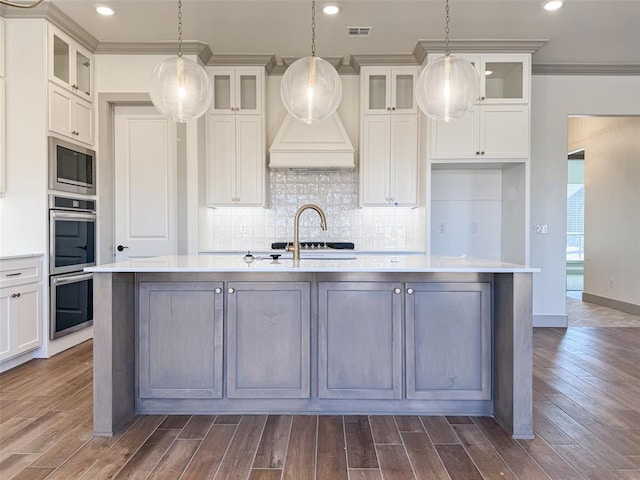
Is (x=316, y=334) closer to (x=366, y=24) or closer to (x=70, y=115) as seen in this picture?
(x=366, y=24)

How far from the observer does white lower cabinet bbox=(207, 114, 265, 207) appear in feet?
15.2

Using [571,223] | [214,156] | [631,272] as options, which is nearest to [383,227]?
[214,156]

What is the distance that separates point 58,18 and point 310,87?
108 inches

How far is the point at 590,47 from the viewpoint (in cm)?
439

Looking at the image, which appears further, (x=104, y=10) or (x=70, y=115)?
(x=70, y=115)

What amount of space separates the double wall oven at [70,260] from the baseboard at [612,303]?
663 centimetres

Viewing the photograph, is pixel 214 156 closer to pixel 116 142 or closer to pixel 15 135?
pixel 116 142

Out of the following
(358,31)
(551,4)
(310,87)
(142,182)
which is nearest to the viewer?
(310,87)

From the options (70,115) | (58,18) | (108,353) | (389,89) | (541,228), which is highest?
(58,18)

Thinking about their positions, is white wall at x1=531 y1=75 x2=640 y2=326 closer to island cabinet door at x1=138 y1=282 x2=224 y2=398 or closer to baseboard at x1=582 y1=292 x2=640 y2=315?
baseboard at x1=582 y1=292 x2=640 y2=315

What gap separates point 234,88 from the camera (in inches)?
183

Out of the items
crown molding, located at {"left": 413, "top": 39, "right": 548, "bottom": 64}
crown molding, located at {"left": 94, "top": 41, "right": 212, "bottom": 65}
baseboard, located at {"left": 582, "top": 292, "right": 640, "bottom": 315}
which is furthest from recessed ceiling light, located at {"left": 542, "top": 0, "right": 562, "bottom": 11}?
baseboard, located at {"left": 582, "top": 292, "right": 640, "bottom": 315}

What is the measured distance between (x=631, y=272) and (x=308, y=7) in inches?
212

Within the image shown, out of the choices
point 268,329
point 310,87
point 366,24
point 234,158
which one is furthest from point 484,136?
point 268,329
